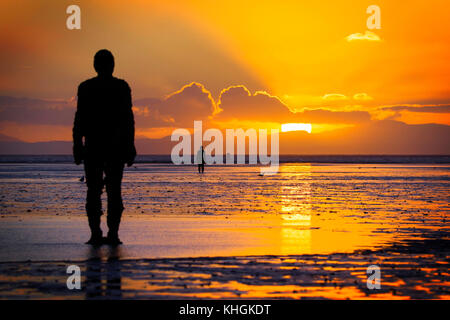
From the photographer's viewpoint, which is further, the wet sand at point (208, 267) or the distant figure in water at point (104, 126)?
the distant figure in water at point (104, 126)

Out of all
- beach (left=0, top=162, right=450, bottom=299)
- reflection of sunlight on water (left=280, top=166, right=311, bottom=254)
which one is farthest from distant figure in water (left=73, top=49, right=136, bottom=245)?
reflection of sunlight on water (left=280, top=166, right=311, bottom=254)

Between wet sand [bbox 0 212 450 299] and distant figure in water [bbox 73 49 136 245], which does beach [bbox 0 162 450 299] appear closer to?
wet sand [bbox 0 212 450 299]

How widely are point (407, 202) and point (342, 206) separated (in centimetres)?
309

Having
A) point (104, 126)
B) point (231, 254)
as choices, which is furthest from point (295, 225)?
point (104, 126)

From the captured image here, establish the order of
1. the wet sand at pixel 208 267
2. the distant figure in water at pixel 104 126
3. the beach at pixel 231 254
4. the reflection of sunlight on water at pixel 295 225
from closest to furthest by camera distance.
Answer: the wet sand at pixel 208 267 < the beach at pixel 231 254 < the distant figure in water at pixel 104 126 < the reflection of sunlight on water at pixel 295 225

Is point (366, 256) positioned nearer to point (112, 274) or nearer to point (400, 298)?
point (400, 298)

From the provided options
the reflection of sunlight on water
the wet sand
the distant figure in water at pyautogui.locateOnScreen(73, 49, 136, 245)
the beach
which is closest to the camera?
the wet sand

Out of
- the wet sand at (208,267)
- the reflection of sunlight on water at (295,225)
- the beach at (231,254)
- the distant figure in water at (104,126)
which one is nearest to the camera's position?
the wet sand at (208,267)

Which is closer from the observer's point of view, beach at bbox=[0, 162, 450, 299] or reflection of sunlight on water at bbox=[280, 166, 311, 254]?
beach at bbox=[0, 162, 450, 299]

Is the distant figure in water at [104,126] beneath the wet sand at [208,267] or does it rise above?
above

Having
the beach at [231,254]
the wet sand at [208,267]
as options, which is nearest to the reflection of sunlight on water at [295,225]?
the beach at [231,254]

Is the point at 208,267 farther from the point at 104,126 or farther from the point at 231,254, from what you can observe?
the point at 104,126

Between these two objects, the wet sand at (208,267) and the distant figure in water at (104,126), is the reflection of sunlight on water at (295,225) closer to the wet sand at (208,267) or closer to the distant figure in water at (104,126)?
the wet sand at (208,267)

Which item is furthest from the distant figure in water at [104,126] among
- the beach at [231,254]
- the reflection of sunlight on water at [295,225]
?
the reflection of sunlight on water at [295,225]
